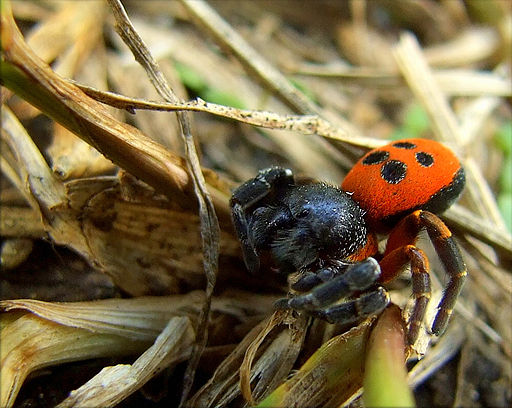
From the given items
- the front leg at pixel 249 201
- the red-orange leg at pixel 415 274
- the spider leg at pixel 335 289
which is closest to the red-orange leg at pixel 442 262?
the red-orange leg at pixel 415 274

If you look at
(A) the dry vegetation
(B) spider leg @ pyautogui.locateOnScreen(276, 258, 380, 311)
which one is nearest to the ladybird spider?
(B) spider leg @ pyautogui.locateOnScreen(276, 258, 380, 311)

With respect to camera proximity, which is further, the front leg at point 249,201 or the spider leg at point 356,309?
the front leg at point 249,201

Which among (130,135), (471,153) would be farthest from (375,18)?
(130,135)

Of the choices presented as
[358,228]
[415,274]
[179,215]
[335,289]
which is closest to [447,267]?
[415,274]

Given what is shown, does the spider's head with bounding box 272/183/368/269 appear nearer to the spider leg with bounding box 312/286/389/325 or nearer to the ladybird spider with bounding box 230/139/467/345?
the ladybird spider with bounding box 230/139/467/345

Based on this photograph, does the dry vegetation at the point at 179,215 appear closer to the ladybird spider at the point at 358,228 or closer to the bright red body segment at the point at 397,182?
the ladybird spider at the point at 358,228

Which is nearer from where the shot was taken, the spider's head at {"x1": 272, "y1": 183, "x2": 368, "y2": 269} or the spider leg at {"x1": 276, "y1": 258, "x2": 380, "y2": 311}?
the spider leg at {"x1": 276, "y1": 258, "x2": 380, "y2": 311}

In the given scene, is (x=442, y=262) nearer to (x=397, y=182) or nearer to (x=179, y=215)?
(x=397, y=182)
